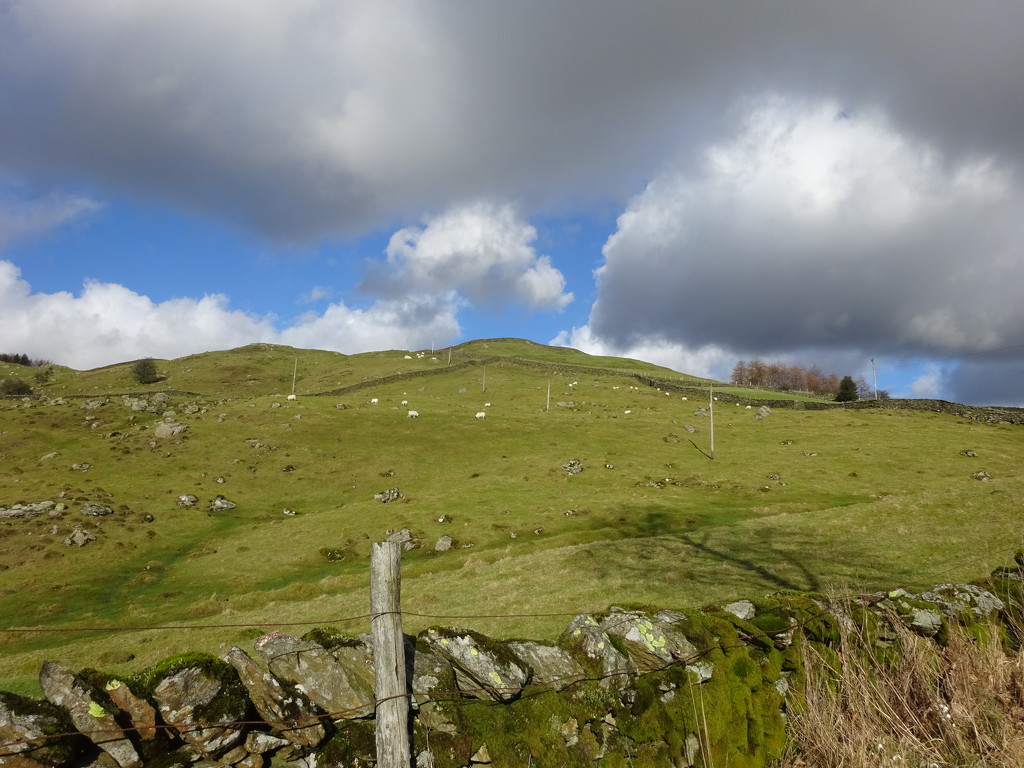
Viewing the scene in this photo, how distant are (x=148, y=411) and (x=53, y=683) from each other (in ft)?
281

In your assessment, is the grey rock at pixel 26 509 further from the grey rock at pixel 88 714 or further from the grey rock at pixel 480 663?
the grey rock at pixel 480 663

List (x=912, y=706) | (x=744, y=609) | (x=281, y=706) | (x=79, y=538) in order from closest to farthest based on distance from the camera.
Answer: (x=281, y=706) → (x=912, y=706) → (x=744, y=609) → (x=79, y=538)

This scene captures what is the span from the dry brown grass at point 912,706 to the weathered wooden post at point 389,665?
19.0ft

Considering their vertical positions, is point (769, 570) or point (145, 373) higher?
point (145, 373)

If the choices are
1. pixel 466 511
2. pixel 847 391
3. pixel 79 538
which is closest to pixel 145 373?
pixel 79 538

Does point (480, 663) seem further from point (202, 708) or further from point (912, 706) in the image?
point (912, 706)

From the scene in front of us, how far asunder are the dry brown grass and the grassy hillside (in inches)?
240

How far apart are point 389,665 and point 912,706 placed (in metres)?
8.53

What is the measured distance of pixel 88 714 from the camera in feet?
17.1

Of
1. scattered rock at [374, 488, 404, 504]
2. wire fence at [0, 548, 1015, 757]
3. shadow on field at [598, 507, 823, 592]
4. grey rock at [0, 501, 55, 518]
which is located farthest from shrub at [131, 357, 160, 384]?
wire fence at [0, 548, 1015, 757]

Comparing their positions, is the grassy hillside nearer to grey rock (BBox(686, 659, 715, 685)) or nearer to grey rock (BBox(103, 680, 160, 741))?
grey rock (BBox(103, 680, 160, 741))

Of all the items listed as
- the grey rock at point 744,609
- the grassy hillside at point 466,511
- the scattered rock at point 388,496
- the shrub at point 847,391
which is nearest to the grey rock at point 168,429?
the grassy hillside at point 466,511

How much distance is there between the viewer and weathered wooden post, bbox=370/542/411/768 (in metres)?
5.91

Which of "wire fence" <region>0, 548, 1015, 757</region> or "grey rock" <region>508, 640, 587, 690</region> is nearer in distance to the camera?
"wire fence" <region>0, 548, 1015, 757</region>
